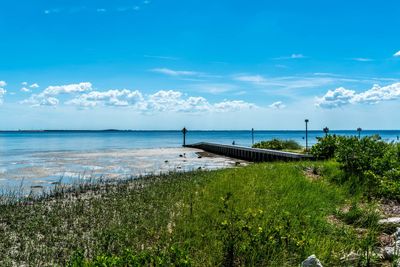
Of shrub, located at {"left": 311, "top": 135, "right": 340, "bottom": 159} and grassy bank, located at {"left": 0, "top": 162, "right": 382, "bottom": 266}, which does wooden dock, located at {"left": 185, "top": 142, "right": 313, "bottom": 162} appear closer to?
shrub, located at {"left": 311, "top": 135, "right": 340, "bottom": 159}

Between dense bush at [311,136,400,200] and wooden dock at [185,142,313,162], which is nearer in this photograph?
dense bush at [311,136,400,200]

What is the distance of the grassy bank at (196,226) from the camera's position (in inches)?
256

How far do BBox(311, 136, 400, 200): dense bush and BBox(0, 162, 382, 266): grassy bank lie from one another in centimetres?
81

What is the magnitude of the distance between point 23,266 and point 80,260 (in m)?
2.62

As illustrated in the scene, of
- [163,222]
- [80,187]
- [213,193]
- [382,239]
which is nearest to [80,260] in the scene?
[163,222]

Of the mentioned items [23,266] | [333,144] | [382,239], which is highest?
[333,144]

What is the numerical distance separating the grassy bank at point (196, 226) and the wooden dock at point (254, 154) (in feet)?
31.0

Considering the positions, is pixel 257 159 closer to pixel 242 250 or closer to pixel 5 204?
pixel 5 204

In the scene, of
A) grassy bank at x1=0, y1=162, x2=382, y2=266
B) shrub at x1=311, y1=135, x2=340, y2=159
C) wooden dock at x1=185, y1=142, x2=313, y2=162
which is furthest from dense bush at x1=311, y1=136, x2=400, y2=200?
wooden dock at x1=185, y1=142, x2=313, y2=162

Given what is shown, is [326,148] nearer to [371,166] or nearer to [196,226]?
[371,166]

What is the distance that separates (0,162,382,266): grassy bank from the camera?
6.50m

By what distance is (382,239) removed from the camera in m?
7.61

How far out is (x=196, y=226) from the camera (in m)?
8.56

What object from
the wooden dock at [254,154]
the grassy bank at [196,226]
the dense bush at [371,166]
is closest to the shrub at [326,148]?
the wooden dock at [254,154]
